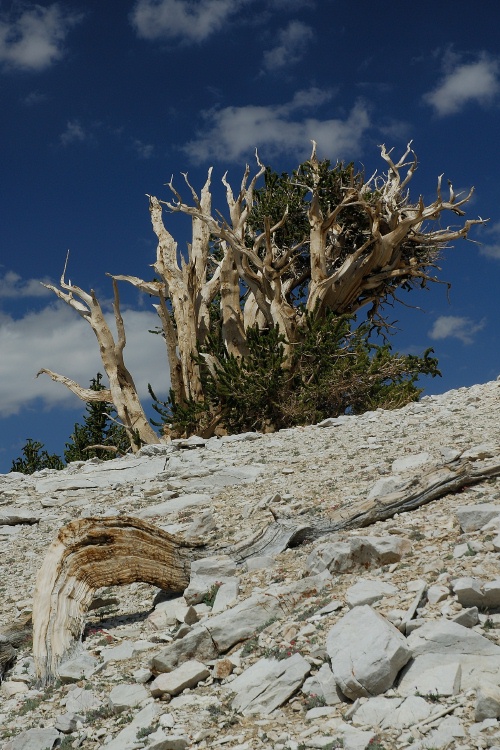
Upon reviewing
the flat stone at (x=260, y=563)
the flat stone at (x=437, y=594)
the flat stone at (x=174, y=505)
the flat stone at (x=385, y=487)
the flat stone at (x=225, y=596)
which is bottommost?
the flat stone at (x=437, y=594)

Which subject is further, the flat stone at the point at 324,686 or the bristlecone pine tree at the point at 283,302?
the bristlecone pine tree at the point at 283,302

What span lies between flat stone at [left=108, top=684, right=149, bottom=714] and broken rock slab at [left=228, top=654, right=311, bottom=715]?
59 centimetres

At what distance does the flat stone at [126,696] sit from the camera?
4.41 meters

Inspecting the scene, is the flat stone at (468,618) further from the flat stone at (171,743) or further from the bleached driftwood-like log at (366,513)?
the bleached driftwood-like log at (366,513)

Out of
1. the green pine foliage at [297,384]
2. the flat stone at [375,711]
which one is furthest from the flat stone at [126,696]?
the green pine foliage at [297,384]

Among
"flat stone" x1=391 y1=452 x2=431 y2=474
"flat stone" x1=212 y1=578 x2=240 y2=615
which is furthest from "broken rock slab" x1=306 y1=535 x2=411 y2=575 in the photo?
"flat stone" x1=391 y1=452 x2=431 y2=474

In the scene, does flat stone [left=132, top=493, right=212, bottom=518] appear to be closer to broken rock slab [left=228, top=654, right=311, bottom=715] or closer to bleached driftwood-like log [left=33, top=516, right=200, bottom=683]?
bleached driftwood-like log [left=33, top=516, right=200, bottom=683]

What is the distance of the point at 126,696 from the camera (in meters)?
4.48

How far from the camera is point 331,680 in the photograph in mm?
3871

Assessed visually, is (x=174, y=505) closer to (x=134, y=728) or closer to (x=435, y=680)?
(x=134, y=728)

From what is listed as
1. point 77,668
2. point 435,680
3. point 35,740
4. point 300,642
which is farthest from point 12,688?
point 435,680

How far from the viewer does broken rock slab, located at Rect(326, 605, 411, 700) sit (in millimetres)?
3660

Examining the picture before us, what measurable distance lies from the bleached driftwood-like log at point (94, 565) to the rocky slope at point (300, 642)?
202 mm

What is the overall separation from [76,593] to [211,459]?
566cm
